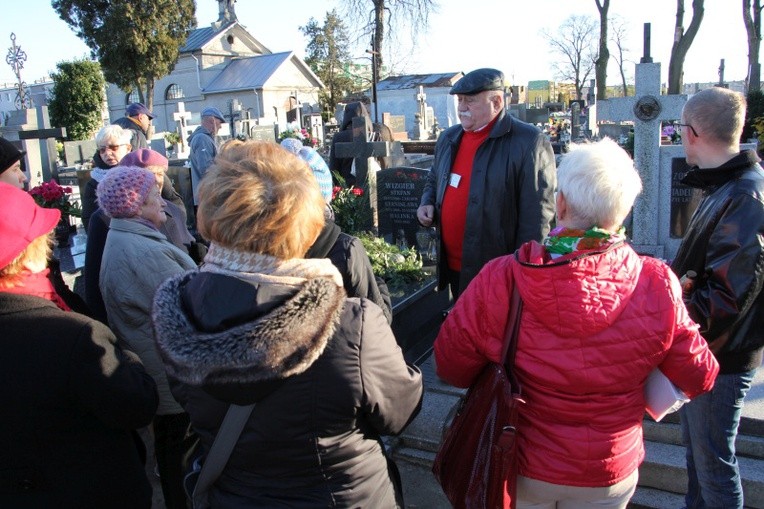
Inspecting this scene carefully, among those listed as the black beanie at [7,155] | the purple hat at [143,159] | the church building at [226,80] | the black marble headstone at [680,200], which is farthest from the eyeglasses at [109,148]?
the church building at [226,80]

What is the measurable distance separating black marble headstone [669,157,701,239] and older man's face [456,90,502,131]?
3663mm

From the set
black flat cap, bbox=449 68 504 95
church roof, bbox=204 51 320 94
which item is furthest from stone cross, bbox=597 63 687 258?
church roof, bbox=204 51 320 94

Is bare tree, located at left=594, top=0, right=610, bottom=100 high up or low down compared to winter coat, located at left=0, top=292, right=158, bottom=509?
up

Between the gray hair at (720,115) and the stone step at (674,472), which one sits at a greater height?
the gray hair at (720,115)

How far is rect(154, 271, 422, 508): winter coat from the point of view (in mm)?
1425

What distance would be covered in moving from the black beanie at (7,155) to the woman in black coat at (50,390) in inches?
50.5

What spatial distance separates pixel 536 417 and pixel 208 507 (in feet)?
3.25

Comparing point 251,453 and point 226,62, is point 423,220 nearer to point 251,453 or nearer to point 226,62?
point 251,453

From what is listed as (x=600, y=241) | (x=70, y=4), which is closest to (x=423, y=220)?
(x=600, y=241)

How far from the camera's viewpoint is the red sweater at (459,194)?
3.30 metres

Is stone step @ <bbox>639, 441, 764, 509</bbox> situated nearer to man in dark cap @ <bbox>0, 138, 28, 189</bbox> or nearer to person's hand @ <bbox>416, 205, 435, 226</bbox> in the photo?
person's hand @ <bbox>416, 205, 435, 226</bbox>

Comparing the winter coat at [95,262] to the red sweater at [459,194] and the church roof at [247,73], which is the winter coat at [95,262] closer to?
the red sweater at [459,194]

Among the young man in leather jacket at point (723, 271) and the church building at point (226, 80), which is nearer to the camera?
the young man in leather jacket at point (723, 271)

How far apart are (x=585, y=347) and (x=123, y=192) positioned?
6.75 feet
